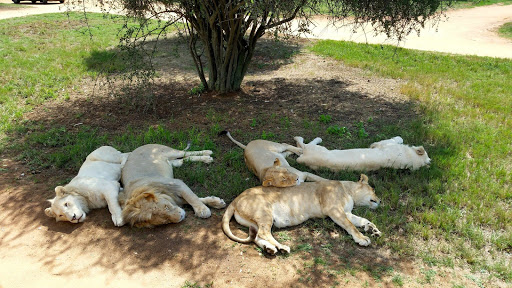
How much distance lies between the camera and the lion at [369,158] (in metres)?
6.04

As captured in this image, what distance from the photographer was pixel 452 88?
32.2ft

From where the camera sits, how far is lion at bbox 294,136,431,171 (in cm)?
604

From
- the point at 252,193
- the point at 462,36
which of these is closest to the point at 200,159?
the point at 252,193

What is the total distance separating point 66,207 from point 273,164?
Result: 265cm

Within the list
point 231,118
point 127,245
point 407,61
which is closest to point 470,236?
point 127,245

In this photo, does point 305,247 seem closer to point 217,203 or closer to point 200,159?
point 217,203

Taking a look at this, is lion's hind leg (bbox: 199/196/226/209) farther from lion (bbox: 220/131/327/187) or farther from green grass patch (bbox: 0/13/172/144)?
green grass patch (bbox: 0/13/172/144)

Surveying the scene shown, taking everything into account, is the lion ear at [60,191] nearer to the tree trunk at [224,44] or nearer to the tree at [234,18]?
the tree at [234,18]

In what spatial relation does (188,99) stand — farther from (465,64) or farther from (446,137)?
(465,64)

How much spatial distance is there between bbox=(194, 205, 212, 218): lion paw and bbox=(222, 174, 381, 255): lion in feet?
0.95

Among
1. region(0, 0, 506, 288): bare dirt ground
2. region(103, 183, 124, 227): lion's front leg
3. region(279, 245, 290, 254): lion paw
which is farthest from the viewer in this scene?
region(103, 183, 124, 227): lion's front leg

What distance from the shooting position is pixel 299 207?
5008mm

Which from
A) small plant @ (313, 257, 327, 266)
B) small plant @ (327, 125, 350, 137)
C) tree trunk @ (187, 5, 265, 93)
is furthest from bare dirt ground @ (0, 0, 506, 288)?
tree trunk @ (187, 5, 265, 93)

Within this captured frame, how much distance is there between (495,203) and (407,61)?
25.6 ft
